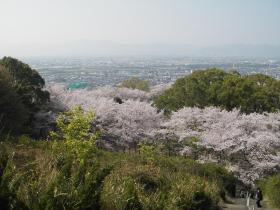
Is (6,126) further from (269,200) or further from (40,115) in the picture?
(269,200)

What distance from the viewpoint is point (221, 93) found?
35625 millimetres

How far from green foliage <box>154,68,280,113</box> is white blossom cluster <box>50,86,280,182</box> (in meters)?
4.51

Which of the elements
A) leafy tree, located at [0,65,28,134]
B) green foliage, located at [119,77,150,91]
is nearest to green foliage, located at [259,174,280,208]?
leafy tree, located at [0,65,28,134]

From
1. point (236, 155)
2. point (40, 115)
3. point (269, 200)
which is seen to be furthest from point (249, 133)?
point (40, 115)

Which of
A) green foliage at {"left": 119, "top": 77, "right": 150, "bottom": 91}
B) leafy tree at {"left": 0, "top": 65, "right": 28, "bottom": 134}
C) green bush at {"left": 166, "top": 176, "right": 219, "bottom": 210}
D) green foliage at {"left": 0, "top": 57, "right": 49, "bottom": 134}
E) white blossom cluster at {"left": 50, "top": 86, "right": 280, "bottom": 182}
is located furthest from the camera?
green foliage at {"left": 119, "top": 77, "right": 150, "bottom": 91}

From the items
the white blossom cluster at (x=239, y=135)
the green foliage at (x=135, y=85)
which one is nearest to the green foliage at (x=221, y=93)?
the white blossom cluster at (x=239, y=135)

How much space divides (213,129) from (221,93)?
8076 millimetres

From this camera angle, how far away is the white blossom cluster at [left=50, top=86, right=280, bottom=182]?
1007 inches

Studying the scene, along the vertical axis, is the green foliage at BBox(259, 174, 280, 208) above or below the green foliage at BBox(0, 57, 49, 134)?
below

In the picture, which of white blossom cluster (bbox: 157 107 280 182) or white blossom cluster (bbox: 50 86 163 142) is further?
white blossom cluster (bbox: 50 86 163 142)

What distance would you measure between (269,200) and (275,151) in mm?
9343

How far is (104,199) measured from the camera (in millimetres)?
7281

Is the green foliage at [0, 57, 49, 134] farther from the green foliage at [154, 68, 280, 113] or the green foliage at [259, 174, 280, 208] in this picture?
the green foliage at [154, 68, 280, 113]

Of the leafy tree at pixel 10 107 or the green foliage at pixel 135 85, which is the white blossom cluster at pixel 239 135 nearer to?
the leafy tree at pixel 10 107
